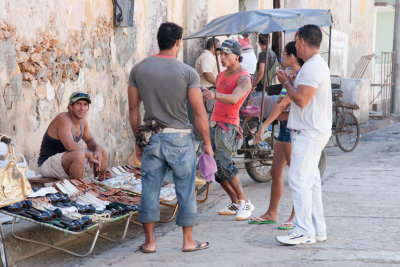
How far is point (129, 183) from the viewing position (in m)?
7.09

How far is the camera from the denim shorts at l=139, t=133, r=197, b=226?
210 inches

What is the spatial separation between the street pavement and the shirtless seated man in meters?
1.06

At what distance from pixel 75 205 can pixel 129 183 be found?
4.14 feet

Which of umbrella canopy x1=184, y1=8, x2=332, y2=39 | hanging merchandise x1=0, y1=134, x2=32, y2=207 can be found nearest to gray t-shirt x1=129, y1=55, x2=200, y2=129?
hanging merchandise x1=0, y1=134, x2=32, y2=207

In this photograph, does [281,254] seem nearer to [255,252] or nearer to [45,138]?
[255,252]

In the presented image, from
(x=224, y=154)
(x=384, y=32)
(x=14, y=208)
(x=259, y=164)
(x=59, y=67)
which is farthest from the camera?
(x=384, y=32)

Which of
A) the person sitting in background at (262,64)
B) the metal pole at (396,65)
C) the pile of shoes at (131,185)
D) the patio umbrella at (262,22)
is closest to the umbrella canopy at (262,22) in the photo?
the patio umbrella at (262,22)

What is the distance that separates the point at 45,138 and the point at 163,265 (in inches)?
105

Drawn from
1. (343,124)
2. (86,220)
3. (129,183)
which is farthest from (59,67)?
(343,124)

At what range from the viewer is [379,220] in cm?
648

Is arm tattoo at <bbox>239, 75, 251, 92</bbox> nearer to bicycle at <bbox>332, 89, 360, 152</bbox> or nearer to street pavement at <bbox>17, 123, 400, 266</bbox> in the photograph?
street pavement at <bbox>17, 123, 400, 266</bbox>

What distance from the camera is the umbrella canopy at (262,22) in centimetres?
875

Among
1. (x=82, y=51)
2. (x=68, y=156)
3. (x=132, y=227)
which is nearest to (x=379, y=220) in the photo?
(x=132, y=227)

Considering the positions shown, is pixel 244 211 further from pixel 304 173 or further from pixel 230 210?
pixel 304 173
